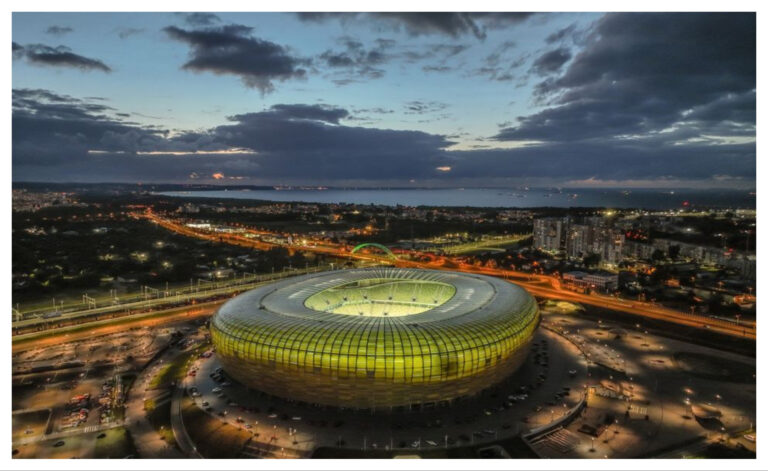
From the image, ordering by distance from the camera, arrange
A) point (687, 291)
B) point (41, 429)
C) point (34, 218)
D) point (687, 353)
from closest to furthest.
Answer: point (41, 429)
point (687, 353)
point (687, 291)
point (34, 218)

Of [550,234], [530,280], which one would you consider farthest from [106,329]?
[550,234]

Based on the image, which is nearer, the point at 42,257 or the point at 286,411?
the point at 286,411

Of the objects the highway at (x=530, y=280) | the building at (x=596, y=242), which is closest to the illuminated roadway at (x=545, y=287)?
the highway at (x=530, y=280)

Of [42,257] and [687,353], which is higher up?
[42,257]

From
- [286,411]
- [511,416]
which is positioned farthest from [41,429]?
[511,416]

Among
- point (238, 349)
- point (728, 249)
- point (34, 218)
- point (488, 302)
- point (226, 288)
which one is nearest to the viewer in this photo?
point (238, 349)

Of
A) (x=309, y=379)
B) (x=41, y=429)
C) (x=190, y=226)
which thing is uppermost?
(x=190, y=226)

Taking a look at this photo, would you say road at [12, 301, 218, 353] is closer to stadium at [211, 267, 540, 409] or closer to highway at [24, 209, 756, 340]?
stadium at [211, 267, 540, 409]

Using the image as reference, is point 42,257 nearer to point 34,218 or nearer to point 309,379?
point 34,218

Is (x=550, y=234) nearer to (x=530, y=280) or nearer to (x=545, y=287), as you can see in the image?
(x=530, y=280)
